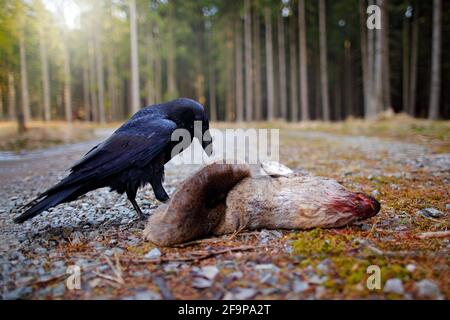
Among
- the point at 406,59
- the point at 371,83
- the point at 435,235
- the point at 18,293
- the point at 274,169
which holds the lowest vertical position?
the point at 18,293

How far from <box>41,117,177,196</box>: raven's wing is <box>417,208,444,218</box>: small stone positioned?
2407 mm

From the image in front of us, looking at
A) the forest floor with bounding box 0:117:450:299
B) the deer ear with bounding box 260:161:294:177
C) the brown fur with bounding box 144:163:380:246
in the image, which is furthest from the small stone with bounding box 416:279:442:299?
the deer ear with bounding box 260:161:294:177

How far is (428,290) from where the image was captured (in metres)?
1.50

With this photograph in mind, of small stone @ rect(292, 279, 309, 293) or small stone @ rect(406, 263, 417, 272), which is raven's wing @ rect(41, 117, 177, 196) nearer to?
small stone @ rect(292, 279, 309, 293)

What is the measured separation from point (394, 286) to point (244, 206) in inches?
47.6

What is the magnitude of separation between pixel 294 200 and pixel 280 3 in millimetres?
21094

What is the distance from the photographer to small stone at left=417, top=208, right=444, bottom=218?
2708mm

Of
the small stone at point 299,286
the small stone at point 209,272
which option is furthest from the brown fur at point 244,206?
the small stone at point 299,286

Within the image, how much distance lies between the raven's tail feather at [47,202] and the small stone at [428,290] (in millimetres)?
2458

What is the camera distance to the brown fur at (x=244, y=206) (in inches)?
91.4

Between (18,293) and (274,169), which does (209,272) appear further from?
(274,169)

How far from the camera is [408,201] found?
10.3ft

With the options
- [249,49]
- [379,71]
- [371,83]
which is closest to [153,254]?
[379,71]
